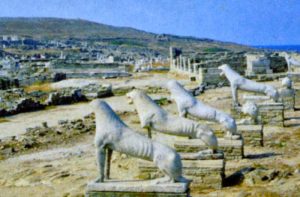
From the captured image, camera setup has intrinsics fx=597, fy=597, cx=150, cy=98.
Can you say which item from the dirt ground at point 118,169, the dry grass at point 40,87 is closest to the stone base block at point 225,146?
the dirt ground at point 118,169

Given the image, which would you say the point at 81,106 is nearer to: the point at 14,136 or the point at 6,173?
the point at 14,136

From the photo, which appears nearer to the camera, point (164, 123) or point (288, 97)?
point (164, 123)

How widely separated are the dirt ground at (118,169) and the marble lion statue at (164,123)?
0.95m

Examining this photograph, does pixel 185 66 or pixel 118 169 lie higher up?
pixel 185 66

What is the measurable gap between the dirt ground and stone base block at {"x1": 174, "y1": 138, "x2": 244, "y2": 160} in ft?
Answer: 0.67

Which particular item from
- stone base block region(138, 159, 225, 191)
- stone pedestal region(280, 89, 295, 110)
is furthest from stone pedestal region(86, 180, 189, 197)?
stone pedestal region(280, 89, 295, 110)

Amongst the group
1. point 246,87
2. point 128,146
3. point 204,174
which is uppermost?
point 246,87

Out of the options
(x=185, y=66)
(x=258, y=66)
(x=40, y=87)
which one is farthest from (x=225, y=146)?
(x=185, y=66)

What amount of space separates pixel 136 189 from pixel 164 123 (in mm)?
3029

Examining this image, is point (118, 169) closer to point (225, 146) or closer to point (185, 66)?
point (225, 146)

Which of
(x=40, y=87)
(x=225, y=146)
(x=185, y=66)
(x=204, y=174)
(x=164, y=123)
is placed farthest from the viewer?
(x=185, y=66)

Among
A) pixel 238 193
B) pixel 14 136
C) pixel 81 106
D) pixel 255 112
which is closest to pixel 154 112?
pixel 238 193

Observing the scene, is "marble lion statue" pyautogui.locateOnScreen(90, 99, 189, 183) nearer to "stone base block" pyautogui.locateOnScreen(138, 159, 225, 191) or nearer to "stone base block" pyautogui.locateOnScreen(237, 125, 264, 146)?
"stone base block" pyautogui.locateOnScreen(138, 159, 225, 191)

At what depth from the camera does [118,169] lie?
1492cm
